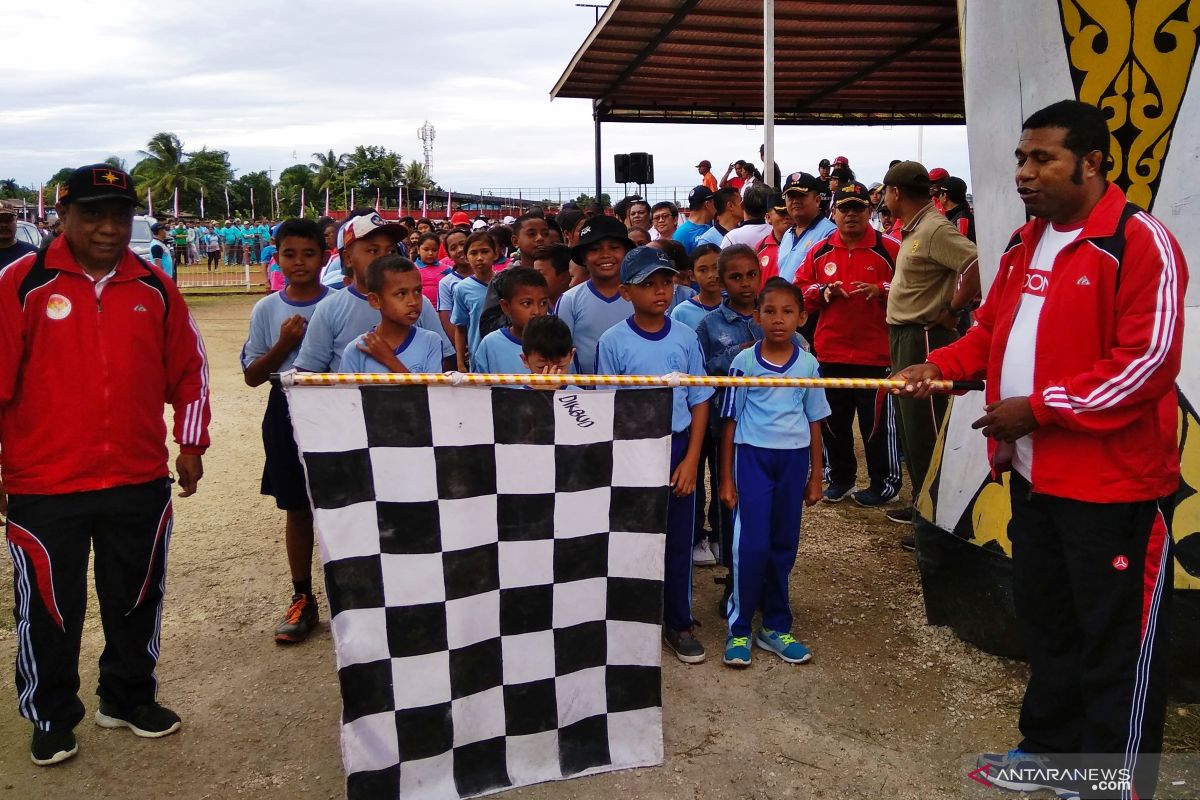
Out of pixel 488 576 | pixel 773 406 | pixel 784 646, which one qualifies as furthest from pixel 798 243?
pixel 488 576

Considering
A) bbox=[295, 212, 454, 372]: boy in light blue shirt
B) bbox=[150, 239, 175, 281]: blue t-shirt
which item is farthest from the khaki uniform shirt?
bbox=[150, 239, 175, 281]: blue t-shirt

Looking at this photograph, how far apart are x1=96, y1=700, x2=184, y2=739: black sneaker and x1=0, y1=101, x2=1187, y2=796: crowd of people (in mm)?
10

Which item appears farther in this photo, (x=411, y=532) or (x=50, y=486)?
(x=50, y=486)

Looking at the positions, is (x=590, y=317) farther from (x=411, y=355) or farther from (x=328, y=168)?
(x=328, y=168)

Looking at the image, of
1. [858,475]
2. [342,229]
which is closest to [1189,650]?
[858,475]

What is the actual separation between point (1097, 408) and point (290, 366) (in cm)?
323

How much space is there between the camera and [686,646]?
389 cm

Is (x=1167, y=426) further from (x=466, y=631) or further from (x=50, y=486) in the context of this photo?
(x=50, y=486)

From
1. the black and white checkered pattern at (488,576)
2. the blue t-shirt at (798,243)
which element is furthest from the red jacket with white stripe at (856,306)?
the black and white checkered pattern at (488,576)

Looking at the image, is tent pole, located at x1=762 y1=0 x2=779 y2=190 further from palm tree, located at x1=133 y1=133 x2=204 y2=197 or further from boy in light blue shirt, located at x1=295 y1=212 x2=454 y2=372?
palm tree, located at x1=133 y1=133 x2=204 y2=197

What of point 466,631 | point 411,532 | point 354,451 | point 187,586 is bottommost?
point 187,586

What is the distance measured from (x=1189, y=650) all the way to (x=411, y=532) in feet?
9.39

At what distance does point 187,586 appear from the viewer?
4.87 metres

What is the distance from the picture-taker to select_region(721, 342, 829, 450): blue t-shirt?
3.80 metres
